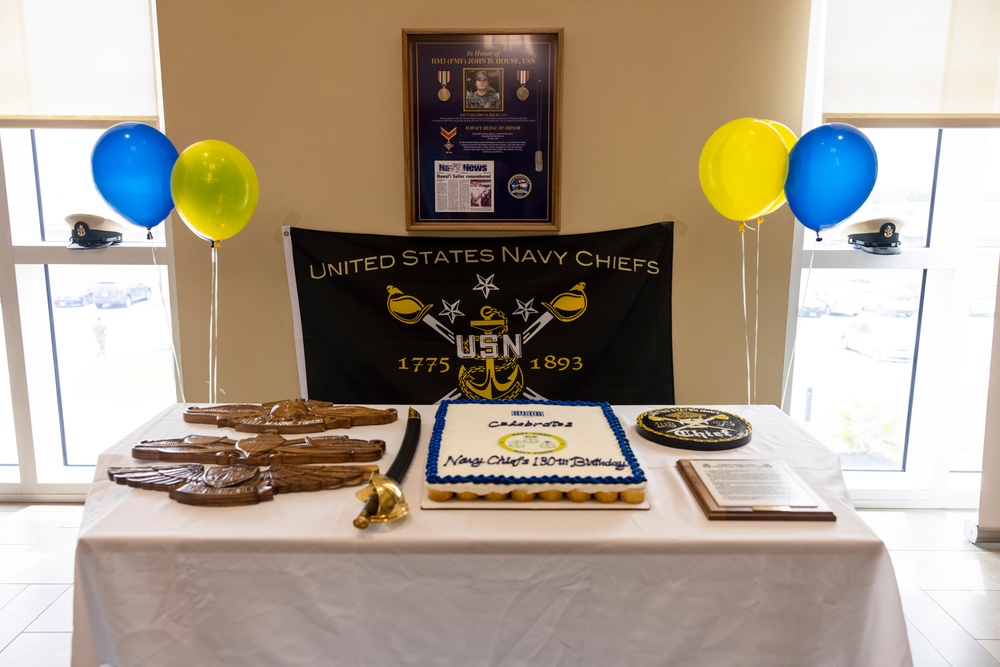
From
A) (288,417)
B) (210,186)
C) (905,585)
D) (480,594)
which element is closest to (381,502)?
(480,594)

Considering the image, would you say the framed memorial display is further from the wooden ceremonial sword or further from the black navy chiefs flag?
the wooden ceremonial sword

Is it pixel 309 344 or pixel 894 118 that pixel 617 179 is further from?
pixel 309 344

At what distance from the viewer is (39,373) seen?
291 centimetres

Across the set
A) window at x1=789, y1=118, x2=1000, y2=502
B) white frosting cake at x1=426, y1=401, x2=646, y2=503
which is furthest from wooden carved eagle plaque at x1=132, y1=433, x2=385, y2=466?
window at x1=789, y1=118, x2=1000, y2=502

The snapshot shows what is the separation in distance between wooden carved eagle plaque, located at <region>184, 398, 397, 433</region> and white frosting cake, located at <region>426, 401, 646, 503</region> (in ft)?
0.70

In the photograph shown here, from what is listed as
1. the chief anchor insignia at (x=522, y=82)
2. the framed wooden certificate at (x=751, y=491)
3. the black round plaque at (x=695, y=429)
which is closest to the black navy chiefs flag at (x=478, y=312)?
the chief anchor insignia at (x=522, y=82)

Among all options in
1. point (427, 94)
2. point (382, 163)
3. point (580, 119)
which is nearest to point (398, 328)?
point (382, 163)

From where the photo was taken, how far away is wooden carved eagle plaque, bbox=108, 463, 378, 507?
131 centimetres

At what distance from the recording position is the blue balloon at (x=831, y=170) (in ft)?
5.97

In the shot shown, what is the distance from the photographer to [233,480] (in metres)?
1.35

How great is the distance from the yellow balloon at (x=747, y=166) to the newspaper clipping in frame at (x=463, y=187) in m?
0.86

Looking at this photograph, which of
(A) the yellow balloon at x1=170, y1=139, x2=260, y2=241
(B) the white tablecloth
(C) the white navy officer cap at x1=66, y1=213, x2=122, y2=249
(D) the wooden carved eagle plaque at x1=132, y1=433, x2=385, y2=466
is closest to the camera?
(B) the white tablecloth

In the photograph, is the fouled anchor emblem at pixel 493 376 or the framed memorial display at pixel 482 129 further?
the fouled anchor emblem at pixel 493 376

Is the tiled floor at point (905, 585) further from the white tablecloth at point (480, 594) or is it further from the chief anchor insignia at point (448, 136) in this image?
the chief anchor insignia at point (448, 136)
